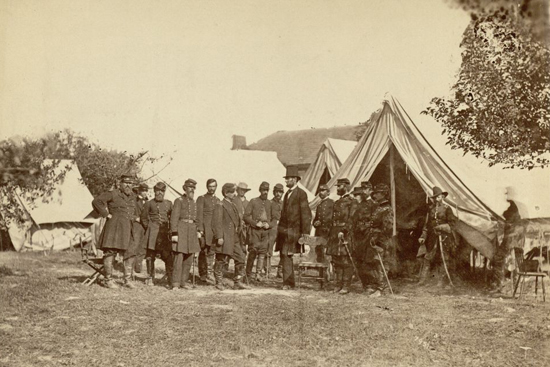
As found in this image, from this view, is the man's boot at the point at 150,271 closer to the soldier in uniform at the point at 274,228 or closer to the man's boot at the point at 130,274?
the man's boot at the point at 130,274

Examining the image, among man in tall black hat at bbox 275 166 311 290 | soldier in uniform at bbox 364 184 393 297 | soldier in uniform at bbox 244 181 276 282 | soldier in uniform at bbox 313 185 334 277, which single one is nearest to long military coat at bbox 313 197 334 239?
soldier in uniform at bbox 313 185 334 277

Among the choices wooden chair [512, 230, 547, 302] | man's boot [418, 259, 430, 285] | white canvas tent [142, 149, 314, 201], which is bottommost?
man's boot [418, 259, 430, 285]

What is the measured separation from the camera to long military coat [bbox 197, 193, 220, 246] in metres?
8.87

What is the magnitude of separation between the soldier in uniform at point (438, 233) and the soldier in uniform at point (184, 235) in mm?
3648

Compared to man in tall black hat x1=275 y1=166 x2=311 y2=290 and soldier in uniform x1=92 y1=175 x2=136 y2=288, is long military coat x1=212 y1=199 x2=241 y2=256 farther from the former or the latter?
soldier in uniform x1=92 y1=175 x2=136 y2=288

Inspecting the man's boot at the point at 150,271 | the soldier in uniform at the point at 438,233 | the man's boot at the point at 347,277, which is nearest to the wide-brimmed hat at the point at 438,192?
the soldier in uniform at the point at 438,233

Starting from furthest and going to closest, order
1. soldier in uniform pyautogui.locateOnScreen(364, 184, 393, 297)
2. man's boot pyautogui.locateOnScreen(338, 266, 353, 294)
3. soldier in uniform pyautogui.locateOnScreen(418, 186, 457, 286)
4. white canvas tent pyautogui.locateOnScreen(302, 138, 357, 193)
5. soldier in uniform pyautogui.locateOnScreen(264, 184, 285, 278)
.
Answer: white canvas tent pyautogui.locateOnScreen(302, 138, 357, 193) < soldier in uniform pyautogui.locateOnScreen(264, 184, 285, 278) < soldier in uniform pyautogui.locateOnScreen(418, 186, 457, 286) < man's boot pyautogui.locateOnScreen(338, 266, 353, 294) < soldier in uniform pyautogui.locateOnScreen(364, 184, 393, 297)

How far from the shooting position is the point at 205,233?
349 inches

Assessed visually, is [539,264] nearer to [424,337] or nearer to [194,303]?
[424,337]

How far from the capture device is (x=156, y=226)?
9.63 meters

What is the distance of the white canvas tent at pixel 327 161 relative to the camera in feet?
63.9

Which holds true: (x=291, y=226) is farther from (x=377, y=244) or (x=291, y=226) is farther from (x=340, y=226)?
(x=377, y=244)

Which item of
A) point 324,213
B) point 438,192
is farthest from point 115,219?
point 438,192

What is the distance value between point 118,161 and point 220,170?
6009 millimetres
